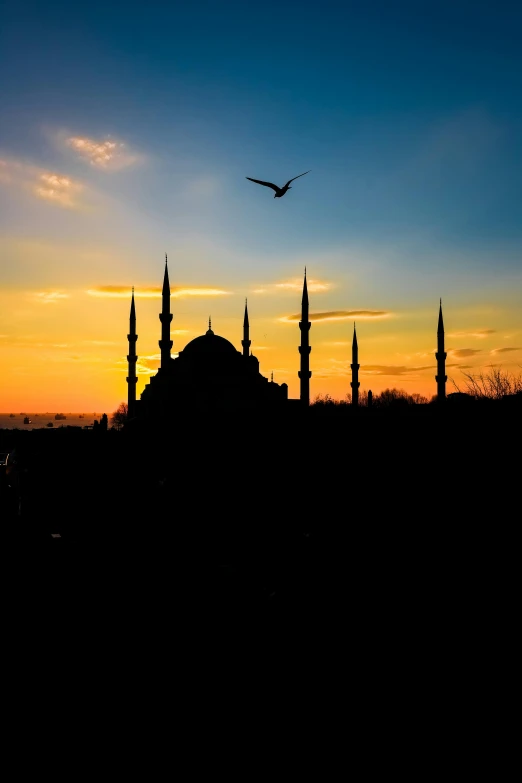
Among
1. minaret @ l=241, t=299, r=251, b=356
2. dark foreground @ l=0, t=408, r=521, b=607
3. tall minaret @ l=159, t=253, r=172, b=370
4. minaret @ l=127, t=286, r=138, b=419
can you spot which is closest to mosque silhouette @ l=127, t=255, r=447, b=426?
tall minaret @ l=159, t=253, r=172, b=370

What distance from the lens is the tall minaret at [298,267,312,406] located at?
34.0 meters

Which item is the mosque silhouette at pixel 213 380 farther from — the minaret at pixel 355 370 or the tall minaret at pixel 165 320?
the minaret at pixel 355 370

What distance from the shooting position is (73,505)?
601 inches

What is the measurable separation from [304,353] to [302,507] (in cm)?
2127

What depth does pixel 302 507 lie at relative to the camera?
43.5ft

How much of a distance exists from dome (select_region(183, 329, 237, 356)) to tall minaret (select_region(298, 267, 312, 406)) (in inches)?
214

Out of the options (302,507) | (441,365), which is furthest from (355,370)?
(302,507)

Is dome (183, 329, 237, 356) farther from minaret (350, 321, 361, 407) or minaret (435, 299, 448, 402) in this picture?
minaret (435, 299, 448, 402)

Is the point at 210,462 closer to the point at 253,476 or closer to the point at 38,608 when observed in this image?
the point at 253,476

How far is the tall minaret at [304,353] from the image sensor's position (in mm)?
34031

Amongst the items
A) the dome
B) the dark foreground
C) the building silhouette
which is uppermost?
the dome

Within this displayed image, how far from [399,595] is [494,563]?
1.68 m

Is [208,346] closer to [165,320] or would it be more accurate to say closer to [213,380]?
[213,380]

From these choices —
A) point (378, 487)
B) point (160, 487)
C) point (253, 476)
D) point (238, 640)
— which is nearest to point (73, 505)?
point (160, 487)
